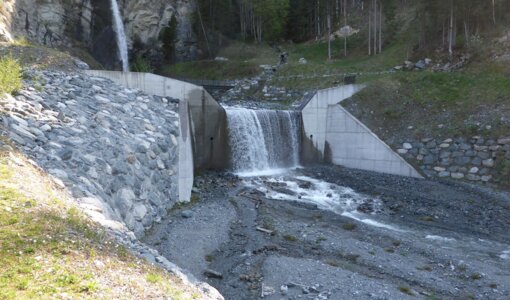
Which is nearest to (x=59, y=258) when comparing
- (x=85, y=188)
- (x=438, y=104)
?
(x=85, y=188)

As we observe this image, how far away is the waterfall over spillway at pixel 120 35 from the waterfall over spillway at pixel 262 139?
764 inches

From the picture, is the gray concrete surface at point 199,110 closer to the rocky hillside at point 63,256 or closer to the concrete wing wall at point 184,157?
the concrete wing wall at point 184,157

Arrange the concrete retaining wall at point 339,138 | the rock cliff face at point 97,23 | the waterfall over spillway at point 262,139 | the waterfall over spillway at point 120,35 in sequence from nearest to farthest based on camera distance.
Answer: the waterfall over spillway at point 262,139 < the concrete retaining wall at point 339,138 < the rock cliff face at point 97,23 < the waterfall over spillway at point 120,35

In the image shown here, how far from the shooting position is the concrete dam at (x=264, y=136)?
1467cm

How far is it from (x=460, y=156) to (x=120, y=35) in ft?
96.0

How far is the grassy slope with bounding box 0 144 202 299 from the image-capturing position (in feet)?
13.1

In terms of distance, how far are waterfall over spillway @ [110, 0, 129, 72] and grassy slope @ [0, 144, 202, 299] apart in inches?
1171

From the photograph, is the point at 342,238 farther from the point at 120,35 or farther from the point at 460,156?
the point at 120,35

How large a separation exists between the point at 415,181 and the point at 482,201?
298 centimetres

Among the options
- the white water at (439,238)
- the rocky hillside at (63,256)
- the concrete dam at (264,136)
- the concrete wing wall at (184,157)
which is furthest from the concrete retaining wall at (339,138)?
the rocky hillside at (63,256)

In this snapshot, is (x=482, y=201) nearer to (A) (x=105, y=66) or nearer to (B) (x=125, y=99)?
(B) (x=125, y=99)

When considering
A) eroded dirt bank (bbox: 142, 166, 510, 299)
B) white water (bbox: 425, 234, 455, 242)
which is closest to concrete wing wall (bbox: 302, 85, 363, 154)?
eroded dirt bank (bbox: 142, 166, 510, 299)

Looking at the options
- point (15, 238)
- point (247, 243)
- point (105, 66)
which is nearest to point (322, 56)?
point (105, 66)

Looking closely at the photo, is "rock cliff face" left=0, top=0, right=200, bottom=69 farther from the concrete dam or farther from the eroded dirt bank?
the eroded dirt bank
